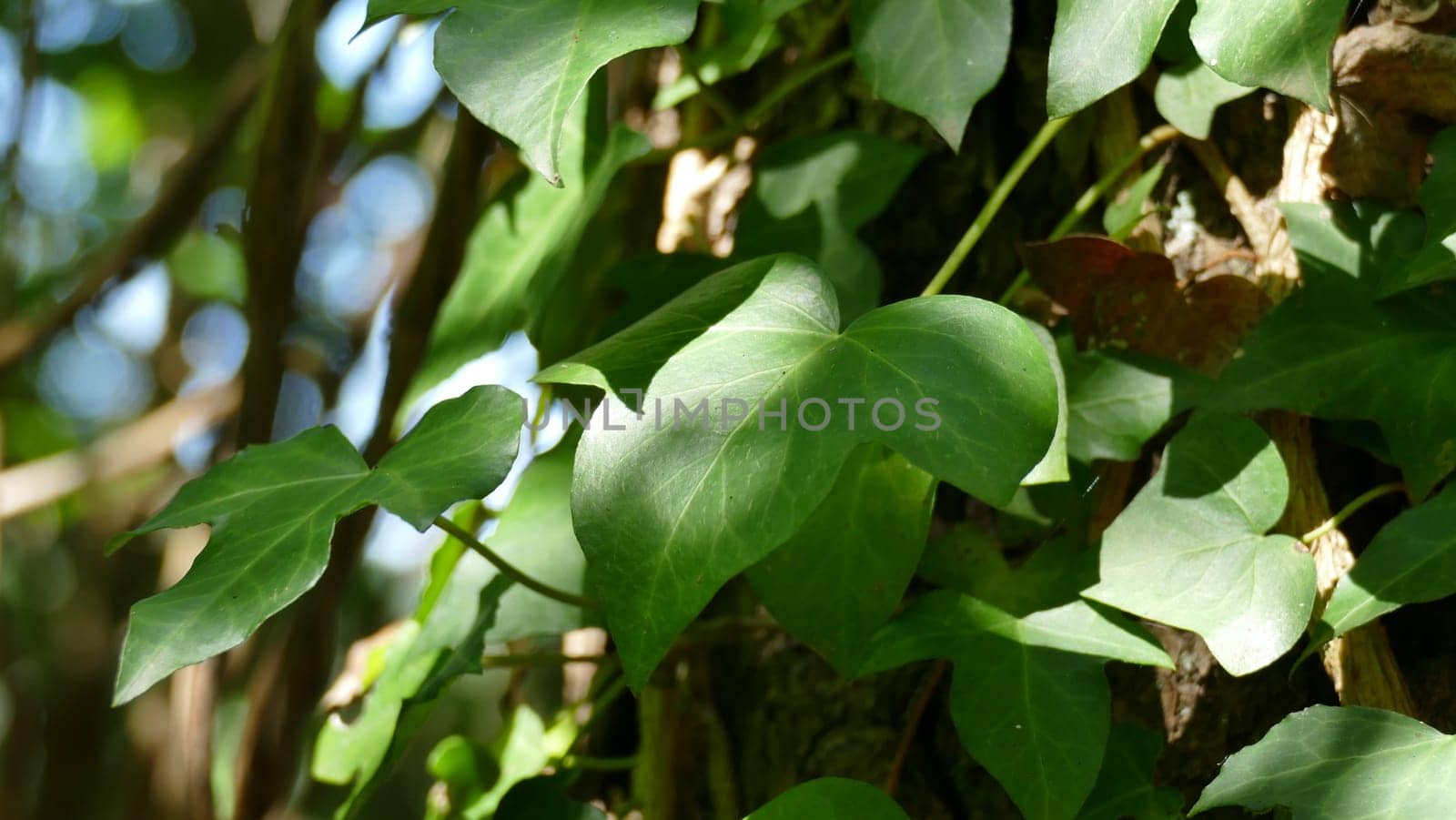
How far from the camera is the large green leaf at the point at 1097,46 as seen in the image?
491 millimetres

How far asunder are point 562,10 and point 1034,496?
36 centimetres

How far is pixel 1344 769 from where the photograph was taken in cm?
46

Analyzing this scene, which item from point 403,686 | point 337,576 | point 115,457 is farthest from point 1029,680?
point 115,457

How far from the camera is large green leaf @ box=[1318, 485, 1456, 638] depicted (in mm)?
485

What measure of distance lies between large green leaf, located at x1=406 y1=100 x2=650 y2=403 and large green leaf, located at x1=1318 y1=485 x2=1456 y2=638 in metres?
0.44

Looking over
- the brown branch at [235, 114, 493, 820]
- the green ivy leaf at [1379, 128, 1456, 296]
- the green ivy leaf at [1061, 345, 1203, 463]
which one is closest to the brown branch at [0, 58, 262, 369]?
the brown branch at [235, 114, 493, 820]

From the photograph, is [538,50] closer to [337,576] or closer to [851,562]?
[851,562]

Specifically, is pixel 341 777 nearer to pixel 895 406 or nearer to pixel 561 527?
pixel 561 527

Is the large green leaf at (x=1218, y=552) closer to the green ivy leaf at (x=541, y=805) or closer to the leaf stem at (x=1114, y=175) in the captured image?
the leaf stem at (x=1114, y=175)

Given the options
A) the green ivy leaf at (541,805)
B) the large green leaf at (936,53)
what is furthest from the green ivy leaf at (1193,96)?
the green ivy leaf at (541,805)

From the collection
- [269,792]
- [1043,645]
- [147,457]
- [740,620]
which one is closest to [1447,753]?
[1043,645]

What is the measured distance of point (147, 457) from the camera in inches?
58.8

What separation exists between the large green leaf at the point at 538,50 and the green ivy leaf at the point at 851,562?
210mm

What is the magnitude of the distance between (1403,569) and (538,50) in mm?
450
